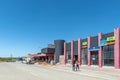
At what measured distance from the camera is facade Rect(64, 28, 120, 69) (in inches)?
2109

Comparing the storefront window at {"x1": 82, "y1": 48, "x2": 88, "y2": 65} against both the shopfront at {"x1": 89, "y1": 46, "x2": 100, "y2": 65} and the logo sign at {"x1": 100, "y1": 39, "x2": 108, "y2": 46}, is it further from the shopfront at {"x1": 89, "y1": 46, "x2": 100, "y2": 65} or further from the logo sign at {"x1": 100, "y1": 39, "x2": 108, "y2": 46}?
the logo sign at {"x1": 100, "y1": 39, "x2": 108, "y2": 46}

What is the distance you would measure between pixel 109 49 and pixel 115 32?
4.85 m

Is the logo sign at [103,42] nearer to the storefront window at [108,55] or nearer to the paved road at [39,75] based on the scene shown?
the storefront window at [108,55]

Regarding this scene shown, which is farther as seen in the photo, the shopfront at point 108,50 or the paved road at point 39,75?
the shopfront at point 108,50

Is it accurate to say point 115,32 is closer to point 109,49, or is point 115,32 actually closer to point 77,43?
point 109,49

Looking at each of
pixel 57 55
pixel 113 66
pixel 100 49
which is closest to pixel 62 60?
pixel 57 55

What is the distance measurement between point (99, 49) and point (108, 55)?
4320 mm

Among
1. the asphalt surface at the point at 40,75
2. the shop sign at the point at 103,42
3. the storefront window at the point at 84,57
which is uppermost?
the shop sign at the point at 103,42

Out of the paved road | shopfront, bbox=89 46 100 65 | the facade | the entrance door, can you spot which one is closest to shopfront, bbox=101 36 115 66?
the facade

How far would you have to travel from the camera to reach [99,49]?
61.3 metres

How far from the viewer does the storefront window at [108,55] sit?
55.7 meters

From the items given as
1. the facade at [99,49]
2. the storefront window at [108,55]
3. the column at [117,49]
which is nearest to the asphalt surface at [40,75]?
the column at [117,49]

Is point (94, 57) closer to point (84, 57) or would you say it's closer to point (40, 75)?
point (84, 57)

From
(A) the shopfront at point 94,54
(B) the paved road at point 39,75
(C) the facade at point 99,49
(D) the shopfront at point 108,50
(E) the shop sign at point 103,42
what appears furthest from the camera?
(A) the shopfront at point 94,54
